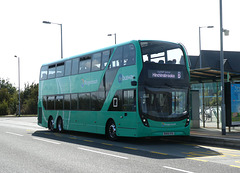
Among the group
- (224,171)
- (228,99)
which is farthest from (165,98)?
(224,171)

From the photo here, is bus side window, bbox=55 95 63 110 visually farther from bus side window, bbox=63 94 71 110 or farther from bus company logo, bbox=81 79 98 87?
bus company logo, bbox=81 79 98 87

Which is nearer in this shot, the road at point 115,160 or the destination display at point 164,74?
the road at point 115,160

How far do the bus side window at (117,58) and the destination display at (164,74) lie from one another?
5.51 feet

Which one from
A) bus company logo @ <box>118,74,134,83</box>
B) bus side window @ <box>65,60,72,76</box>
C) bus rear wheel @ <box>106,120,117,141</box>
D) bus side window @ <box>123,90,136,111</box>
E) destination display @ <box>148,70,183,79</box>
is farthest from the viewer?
bus side window @ <box>65,60,72,76</box>

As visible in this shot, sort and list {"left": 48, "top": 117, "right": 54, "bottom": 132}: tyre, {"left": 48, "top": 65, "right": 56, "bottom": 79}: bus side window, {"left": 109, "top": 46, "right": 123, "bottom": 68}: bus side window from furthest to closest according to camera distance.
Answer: {"left": 48, "top": 117, "right": 54, "bottom": 132}: tyre
{"left": 48, "top": 65, "right": 56, "bottom": 79}: bus side window
{"left": 109, "top": 46, "right": 123, "bottom": 68}: bus side window

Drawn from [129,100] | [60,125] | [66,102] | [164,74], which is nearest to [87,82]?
[66,102]

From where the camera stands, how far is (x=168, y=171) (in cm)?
869

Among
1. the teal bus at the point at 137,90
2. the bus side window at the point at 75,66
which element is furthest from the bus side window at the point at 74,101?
the bus side window at the point at 75,66

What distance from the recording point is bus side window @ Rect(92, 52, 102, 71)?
17.6m

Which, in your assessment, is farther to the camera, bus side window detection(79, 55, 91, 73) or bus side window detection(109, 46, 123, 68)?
bus side window detection(79, 55, 91, 73)

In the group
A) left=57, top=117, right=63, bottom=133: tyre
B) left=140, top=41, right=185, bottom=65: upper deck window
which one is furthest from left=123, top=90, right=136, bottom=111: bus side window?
left=57, top=117, right=63, bottom=133: tyre

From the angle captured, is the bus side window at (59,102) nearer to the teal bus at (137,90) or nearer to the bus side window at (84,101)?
the bus side window at (84,101)

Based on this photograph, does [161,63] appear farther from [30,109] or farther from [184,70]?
[30,109]

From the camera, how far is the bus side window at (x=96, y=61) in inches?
692
